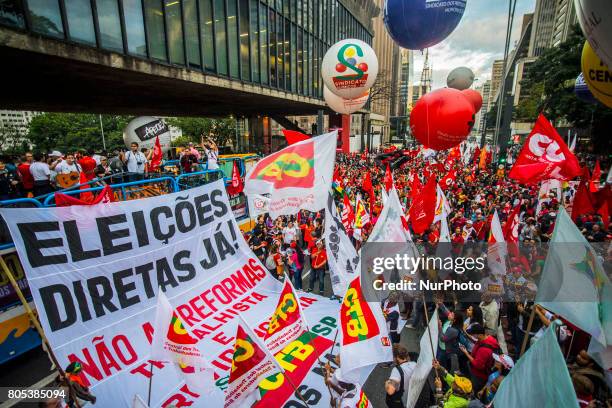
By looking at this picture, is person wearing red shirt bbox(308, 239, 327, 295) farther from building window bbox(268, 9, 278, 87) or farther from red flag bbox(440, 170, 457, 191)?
building window bbox(268, 9, 278, 87)

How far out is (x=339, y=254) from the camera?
19.9ft

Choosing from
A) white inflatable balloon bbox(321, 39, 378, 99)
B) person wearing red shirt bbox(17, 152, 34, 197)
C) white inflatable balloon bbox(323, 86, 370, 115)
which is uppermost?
white inflatable balloon bbox(321, 39, 378, 99)

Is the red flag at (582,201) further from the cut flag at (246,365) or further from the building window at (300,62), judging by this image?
the building window at (300,62)

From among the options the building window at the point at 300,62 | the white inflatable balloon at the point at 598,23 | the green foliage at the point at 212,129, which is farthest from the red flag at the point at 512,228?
the green foliage at the point at 212,129

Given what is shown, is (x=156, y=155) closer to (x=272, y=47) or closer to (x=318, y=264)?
(x=318, y=264)

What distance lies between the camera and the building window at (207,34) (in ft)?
52.5

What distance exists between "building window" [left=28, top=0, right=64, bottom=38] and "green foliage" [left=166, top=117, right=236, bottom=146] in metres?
35.3

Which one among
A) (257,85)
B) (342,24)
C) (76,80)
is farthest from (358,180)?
(342,24)

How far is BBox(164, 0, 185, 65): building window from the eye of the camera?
1391 centimetres

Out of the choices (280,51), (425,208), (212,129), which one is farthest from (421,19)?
(212,129)

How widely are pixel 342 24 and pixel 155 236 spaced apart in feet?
120

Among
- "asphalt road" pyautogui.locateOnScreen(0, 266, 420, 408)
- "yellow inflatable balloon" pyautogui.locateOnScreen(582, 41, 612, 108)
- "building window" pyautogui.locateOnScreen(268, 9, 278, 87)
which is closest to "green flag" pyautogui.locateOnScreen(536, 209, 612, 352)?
"yellow inflatable balloon" pyautogui.locateOnScreen(582, 41, 612, 108)

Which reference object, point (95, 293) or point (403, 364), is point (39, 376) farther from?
point (403, 364)

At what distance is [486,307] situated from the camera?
5.77 meters
